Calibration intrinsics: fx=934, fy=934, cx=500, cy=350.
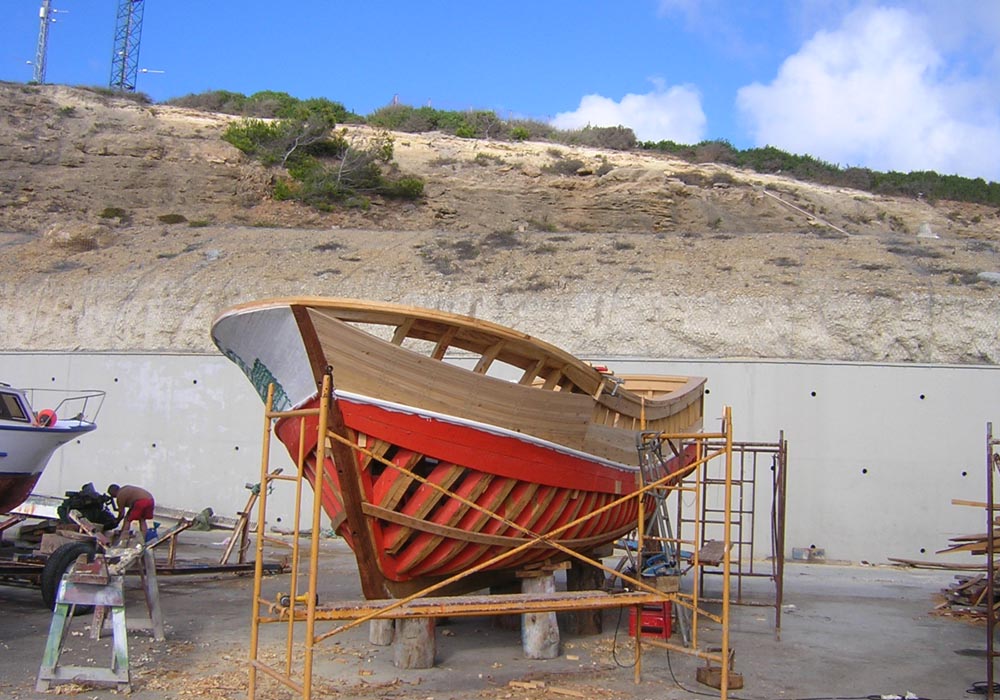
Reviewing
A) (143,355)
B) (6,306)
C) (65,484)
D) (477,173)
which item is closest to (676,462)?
(143,355)

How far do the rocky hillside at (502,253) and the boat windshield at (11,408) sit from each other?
28.8 ft

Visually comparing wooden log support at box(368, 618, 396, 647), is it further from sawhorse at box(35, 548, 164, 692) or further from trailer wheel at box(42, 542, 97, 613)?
trailer wheel at box(42, 542, 97, 613)

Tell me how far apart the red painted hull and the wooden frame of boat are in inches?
0.5

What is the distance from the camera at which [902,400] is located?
17.2 m

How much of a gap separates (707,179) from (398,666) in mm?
35387

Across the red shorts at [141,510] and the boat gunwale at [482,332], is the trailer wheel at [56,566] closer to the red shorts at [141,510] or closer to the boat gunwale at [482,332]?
the red shorts at [141,510]

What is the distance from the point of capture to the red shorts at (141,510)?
10461mm

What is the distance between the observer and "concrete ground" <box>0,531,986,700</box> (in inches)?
304

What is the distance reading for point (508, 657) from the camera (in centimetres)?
891

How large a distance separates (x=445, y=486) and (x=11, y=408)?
24.3 feet

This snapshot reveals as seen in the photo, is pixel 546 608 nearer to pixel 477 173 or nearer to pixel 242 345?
pixel 242 345

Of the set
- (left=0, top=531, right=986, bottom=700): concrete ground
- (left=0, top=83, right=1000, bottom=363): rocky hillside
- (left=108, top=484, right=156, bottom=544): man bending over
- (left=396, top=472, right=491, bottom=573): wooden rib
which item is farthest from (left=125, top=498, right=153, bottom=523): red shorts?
(left=0, top=83, right=1000, bottom=363): rocky hillside

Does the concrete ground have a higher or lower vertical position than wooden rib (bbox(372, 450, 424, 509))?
lower

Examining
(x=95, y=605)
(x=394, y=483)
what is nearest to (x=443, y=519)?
(x=394, y=483)
